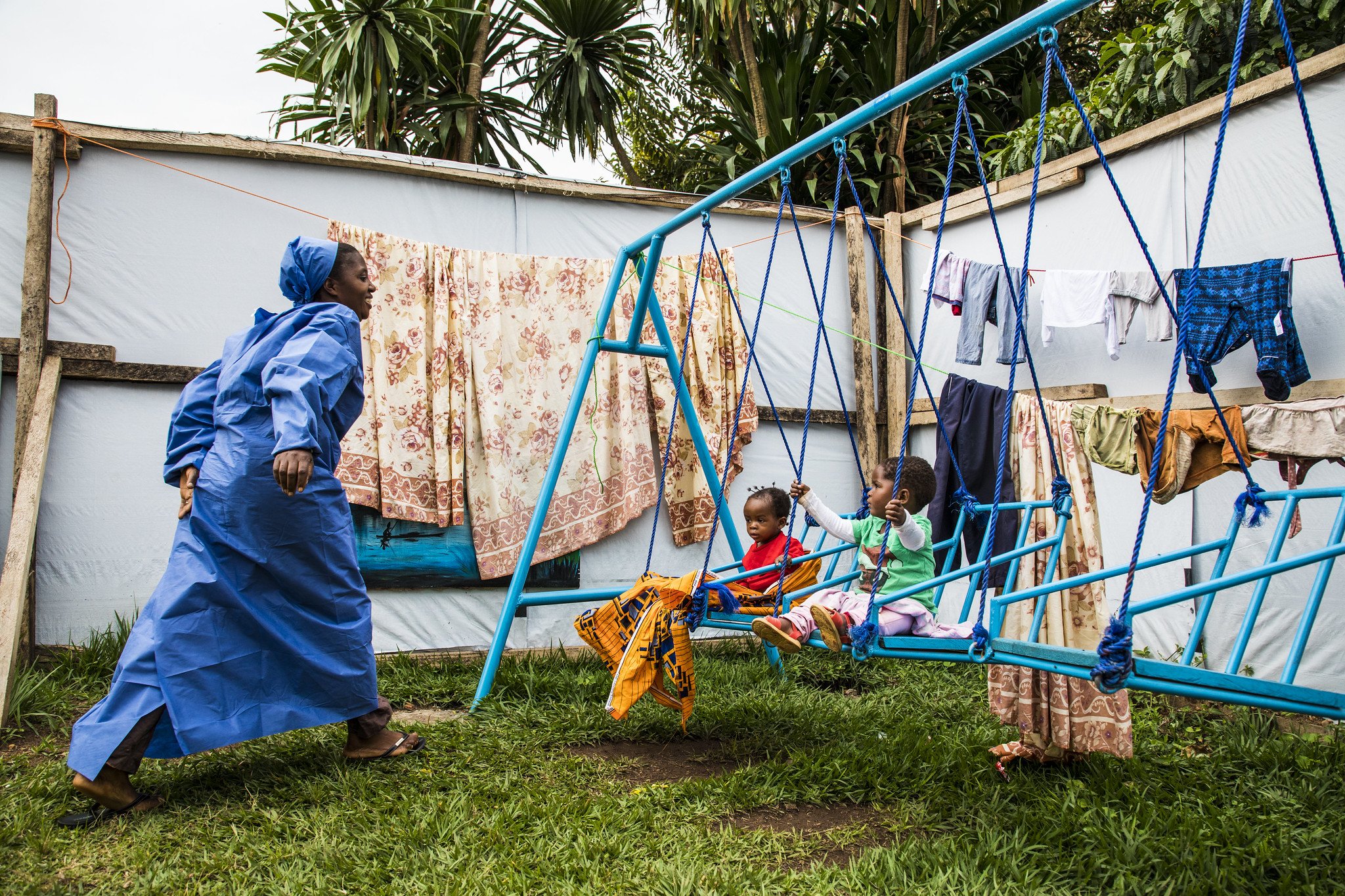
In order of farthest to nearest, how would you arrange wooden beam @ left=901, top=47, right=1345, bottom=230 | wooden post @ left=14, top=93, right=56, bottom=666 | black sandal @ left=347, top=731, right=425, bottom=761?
1. wooden post @ left=14, top=93, right=56, bottom=666
2. wooden beam @ left=901, top=47, right=1345, bottom=230
3. black sandal @ left=347, top=731, right=425, bottom=761

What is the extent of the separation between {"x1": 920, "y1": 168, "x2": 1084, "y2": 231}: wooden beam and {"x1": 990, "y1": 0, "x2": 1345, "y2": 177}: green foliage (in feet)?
1.19

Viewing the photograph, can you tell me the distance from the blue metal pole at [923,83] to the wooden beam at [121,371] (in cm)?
246

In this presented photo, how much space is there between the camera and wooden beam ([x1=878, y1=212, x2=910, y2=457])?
5391mm

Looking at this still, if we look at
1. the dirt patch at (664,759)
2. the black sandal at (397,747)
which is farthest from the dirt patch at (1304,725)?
the black sandal at (397,747)

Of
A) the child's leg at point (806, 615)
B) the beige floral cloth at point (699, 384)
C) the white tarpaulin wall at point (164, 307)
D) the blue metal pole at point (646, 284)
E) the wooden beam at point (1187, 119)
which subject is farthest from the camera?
the beige floral cloth at point (699, 384)

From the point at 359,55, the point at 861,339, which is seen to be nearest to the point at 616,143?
the point at 359,55

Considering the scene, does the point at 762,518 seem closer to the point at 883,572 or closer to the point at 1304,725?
the point at 883,572

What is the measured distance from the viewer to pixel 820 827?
8.20ft

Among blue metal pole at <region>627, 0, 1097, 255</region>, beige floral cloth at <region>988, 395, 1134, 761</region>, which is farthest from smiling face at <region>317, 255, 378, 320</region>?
beige floral cloth at <region>988, 395, 1134, 761</region>

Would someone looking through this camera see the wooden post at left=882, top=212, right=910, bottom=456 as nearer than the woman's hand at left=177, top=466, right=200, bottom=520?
No

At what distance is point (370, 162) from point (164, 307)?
1.20 m

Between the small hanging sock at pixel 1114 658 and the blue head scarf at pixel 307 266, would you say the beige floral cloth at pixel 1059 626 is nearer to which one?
the small hanging sock at pixel 1114 658

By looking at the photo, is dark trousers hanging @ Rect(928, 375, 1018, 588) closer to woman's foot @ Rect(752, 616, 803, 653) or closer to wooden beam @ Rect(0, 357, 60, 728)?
woman's foot @ Rect(752, 616, 803, 653)

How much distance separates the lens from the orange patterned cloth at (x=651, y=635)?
295cm
